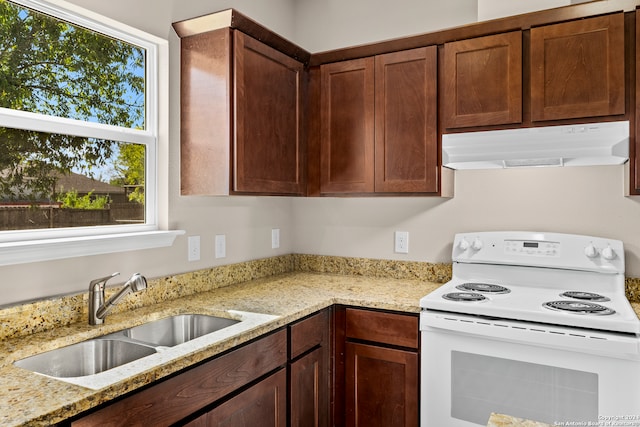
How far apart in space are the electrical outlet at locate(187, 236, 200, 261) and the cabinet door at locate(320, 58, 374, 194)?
2.43ft

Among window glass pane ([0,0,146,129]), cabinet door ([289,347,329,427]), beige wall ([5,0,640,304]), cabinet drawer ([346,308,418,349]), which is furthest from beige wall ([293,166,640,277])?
window glass pane ([0,0,146,129])

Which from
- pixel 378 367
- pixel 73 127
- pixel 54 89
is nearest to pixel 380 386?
pixel 378 367

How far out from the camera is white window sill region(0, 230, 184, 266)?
156 cm

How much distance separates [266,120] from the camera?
7.54 feet

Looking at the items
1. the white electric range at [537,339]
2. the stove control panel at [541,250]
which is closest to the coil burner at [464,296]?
the white electric range at [537,339]

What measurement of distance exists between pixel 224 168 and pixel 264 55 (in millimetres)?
624

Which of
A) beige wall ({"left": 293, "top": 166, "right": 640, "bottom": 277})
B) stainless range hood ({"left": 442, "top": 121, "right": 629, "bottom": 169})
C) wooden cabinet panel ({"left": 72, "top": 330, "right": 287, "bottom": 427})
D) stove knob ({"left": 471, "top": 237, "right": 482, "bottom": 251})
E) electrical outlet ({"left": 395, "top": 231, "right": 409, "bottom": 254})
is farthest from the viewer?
electrical outlet ({"left": 395, "top": 231, "right": 409, "bottom": 254})

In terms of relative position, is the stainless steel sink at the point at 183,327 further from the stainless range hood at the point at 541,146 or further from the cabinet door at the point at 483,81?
the cabinet door at the point at 483,81

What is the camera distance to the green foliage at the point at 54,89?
1.65 m

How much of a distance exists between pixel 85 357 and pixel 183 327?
43cm

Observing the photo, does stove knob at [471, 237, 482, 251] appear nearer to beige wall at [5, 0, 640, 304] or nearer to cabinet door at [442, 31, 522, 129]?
beige wall at [5, 0, 640, 304]

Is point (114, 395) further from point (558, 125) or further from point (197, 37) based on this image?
point (558, 125)

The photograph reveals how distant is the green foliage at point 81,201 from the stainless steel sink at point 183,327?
56 cm

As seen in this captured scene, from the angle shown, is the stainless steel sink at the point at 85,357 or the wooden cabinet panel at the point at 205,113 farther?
the wooden cabinet panel at the point at 205,113
